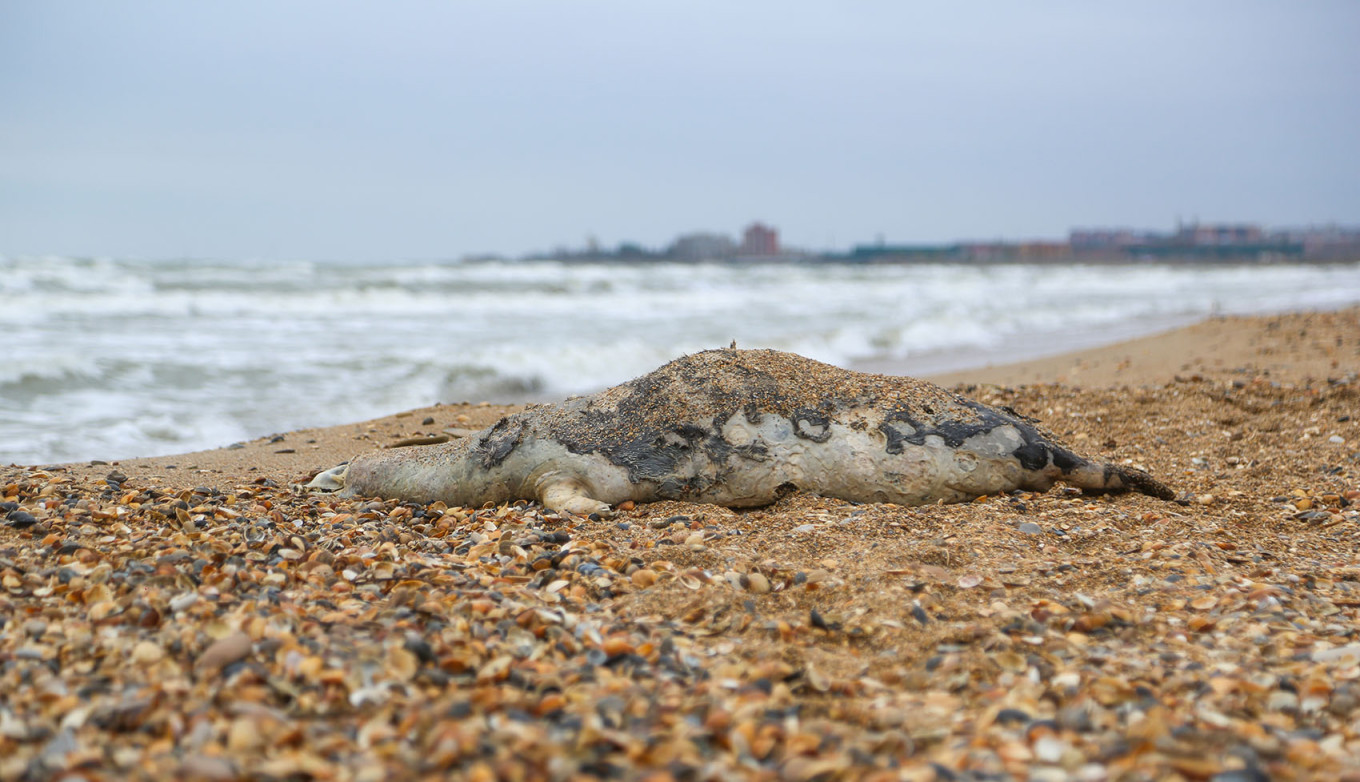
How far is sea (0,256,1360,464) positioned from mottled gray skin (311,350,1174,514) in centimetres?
437

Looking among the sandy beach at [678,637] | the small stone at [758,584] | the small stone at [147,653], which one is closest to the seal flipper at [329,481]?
the sandy beach at [678,637]

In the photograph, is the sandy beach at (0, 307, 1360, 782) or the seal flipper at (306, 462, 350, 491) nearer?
the sandy beach at (0, 307, 1360, 782)

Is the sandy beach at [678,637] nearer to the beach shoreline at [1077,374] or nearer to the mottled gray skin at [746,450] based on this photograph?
the mottled gray skin at [746,450]

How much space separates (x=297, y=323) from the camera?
62.3ft

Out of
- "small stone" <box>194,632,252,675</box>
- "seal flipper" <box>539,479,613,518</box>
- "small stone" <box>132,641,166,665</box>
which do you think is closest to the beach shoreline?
"seal flipper" <box>539,479,613,518</box>

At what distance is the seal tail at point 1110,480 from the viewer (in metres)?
4.84

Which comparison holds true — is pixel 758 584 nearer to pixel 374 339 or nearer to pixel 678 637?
pixel 678 637

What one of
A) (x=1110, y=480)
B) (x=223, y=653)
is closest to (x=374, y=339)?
(x=1110, y=480)

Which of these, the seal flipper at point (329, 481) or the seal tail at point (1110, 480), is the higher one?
the seal tail at point (1110, 480)

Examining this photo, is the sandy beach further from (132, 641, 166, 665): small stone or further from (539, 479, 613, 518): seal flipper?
(539, 479, 613, 518): seal flipper

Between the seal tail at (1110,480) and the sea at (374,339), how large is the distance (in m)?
7.07

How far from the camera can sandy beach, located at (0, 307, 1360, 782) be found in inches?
83.5

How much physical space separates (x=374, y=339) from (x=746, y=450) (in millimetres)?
12566

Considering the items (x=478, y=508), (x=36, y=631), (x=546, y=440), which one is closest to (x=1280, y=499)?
(x=546, y=440)
